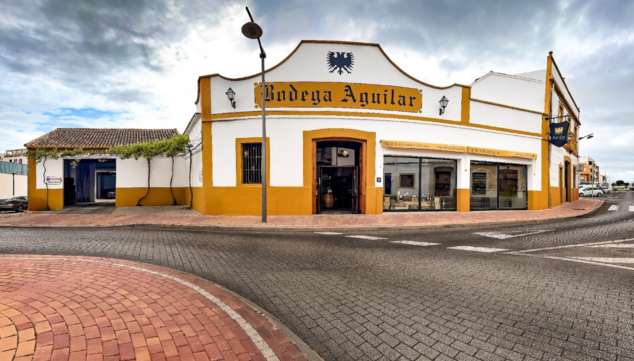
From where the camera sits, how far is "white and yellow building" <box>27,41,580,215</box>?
42.9ft

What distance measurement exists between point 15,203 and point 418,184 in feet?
77.5

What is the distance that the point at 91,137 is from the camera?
72.3 ft

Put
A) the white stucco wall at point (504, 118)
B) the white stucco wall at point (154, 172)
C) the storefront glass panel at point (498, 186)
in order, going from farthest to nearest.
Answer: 1. the white stucco wall at point (154, 172)
2. the storefront glass panel at point (498, 186)
3. the white stucco wall at point (504, 118)

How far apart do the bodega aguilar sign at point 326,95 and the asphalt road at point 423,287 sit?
732 cm

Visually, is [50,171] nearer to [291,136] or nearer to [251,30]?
[291,136]

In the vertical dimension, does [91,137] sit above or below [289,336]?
above

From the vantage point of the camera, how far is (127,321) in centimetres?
288

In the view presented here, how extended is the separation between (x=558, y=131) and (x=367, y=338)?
20945 millimetres

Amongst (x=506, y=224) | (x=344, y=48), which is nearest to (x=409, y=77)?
(x=344, y=48)

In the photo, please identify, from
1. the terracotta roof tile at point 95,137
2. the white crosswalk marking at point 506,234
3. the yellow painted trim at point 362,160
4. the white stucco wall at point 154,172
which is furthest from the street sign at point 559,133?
the terracotta roof tile at point 95,137

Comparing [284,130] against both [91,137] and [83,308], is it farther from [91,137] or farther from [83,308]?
[91,137]

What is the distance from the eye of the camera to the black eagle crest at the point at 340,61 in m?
13.2

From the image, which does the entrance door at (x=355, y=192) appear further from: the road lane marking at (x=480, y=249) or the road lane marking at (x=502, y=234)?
the road lane marking at (x=480, y=249)

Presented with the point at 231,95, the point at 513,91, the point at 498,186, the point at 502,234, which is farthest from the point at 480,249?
the point at 513,91
